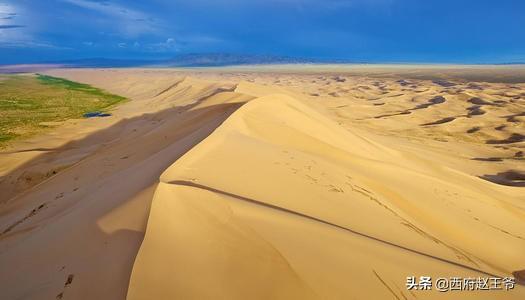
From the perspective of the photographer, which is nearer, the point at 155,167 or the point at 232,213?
the point at 232,213

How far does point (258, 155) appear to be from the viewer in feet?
15.3

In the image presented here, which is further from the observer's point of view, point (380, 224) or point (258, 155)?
point (258, 155)

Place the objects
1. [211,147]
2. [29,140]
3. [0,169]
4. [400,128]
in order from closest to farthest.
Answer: [211,147] < [0,169] < [29,140] < [400,128]

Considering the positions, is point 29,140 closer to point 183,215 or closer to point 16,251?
point 16,251

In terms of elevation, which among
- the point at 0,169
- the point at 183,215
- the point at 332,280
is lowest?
the point at 0,169

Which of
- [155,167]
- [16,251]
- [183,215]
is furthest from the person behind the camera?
[155,167]

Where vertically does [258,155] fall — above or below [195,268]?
above

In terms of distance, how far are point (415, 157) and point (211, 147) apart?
5386 millimetres

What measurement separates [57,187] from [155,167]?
7.86 ft

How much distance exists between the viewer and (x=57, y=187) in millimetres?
5887

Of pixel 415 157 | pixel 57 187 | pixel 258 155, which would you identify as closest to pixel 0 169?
pixel 57 187

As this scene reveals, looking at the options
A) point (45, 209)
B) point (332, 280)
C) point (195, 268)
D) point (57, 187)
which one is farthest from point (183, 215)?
point (57, 187)

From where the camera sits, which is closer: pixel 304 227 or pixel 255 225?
pixel 255 225

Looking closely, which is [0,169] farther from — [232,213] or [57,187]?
[232,213]
